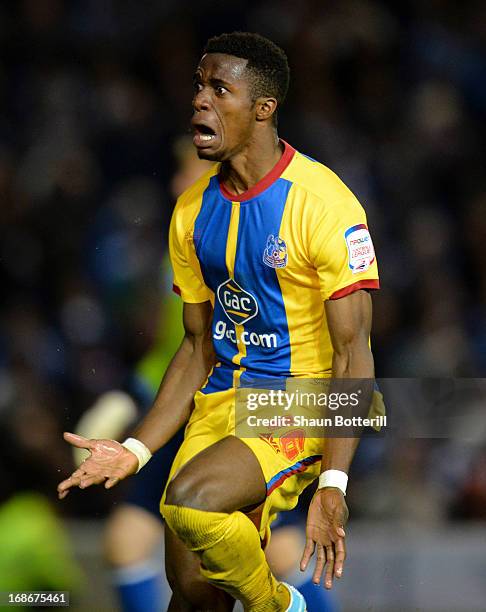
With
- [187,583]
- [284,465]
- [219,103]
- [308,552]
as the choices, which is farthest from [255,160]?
[187,583]

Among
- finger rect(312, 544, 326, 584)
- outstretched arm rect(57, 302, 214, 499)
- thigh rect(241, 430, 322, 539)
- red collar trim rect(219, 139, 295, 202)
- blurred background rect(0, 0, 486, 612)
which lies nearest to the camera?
finger rect(312, 544, 326, 584)

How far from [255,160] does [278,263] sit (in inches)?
11.4

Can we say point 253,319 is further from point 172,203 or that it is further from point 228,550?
point 172,203

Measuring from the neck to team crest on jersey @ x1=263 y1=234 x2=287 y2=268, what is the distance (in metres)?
0.18

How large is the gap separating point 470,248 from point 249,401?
274 centimetres

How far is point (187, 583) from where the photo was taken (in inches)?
130

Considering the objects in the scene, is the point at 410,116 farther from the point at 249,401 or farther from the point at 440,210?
the point at 249,401

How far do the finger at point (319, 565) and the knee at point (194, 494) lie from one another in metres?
0.27

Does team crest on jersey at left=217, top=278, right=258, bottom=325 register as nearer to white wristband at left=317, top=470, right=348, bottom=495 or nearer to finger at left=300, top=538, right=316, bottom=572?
white wristband at left=317, top=470, right=348, bottom=495

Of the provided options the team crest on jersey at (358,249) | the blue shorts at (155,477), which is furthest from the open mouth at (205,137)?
the blue shorts at (155,477)

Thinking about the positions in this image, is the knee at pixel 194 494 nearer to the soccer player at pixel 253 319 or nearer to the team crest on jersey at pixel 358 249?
the soccer player at pixel 253 319

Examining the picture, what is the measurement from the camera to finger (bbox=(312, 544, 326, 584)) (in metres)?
2.95

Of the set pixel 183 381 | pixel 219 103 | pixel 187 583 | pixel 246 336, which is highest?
pixel 219 103

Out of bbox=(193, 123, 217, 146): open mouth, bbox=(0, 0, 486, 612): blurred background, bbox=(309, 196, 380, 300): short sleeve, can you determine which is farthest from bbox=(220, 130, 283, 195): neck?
bbox=(0, 0, 486, 612): blurred background
